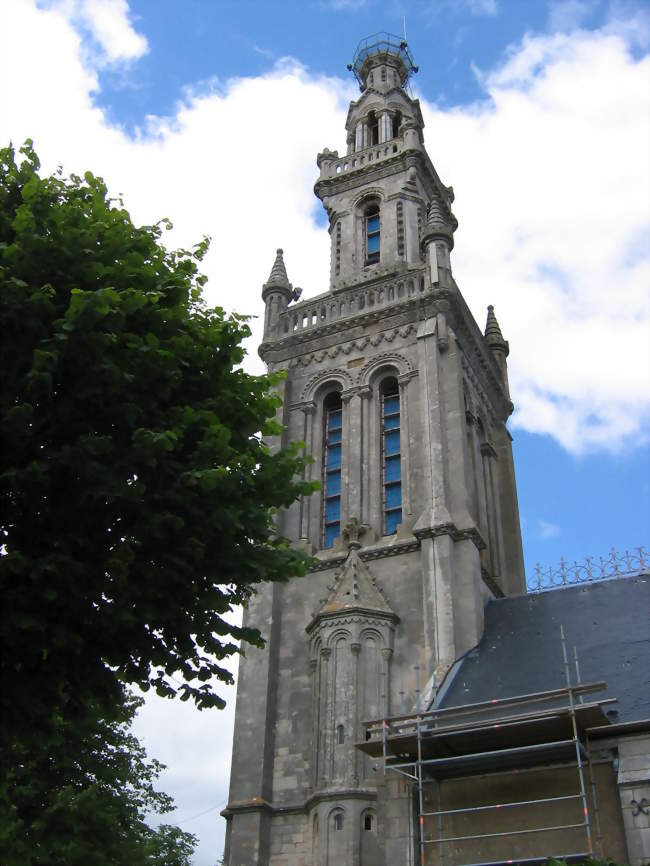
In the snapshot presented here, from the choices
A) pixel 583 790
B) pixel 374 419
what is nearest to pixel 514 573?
pixel 374 419

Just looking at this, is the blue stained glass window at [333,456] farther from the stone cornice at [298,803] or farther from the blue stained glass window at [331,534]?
the stone cornice at [298,803]

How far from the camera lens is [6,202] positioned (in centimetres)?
1302

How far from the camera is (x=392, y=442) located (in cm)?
2817

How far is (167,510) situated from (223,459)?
3.44 feet

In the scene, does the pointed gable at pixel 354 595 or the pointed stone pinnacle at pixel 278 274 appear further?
the pointed stone pinnacle at pixel 278 274

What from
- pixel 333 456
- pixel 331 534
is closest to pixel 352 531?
pixel 331 534

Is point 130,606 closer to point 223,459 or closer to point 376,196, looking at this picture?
point 223,459

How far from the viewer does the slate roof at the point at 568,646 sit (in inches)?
772

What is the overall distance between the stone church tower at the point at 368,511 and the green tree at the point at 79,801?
2663mm

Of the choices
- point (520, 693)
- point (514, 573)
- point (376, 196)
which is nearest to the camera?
point (520, 693)

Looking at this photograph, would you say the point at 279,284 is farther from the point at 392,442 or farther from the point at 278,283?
the point at 392,442

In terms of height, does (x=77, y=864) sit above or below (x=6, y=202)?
below

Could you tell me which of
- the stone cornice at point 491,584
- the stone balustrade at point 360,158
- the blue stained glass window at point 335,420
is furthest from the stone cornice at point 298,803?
the stone balustrade at point 360,158

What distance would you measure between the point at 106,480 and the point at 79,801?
11.4m
